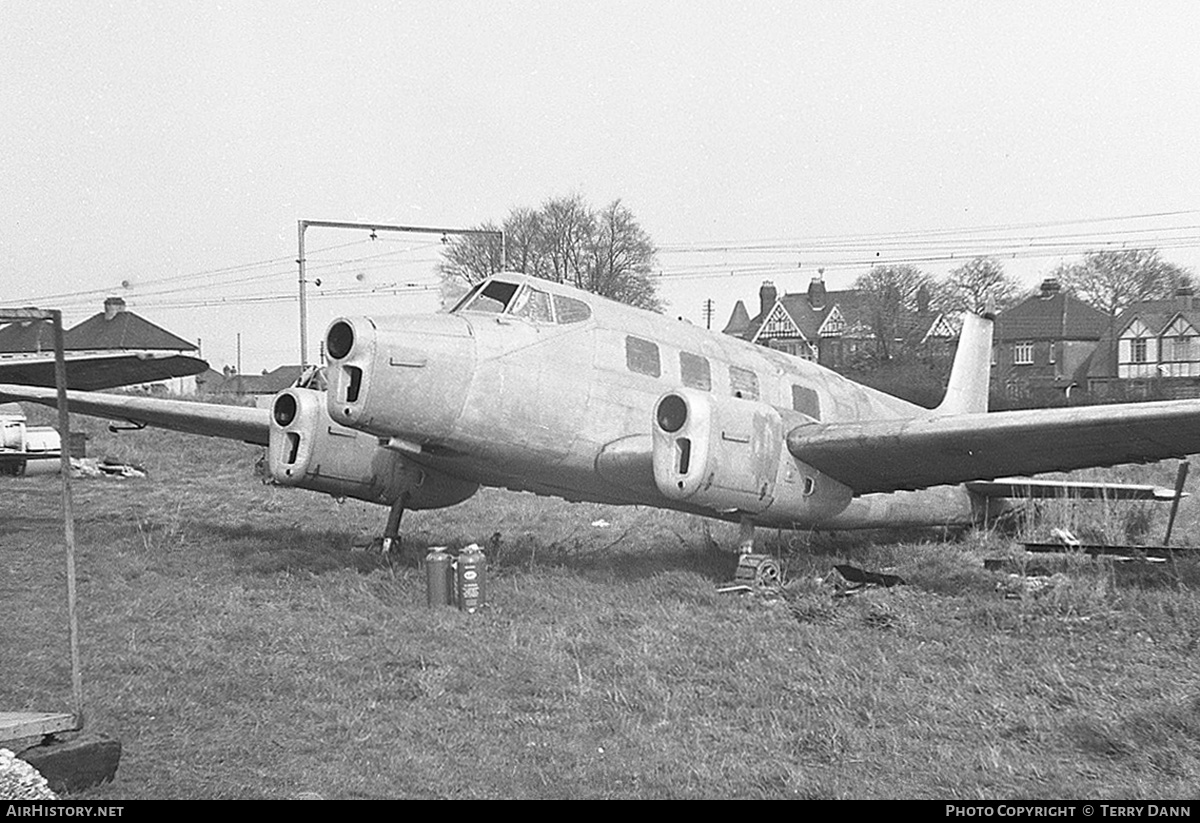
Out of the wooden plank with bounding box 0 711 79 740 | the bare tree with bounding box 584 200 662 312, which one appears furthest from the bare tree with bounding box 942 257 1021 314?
the wooden plank with bounding box 0 711 79 740

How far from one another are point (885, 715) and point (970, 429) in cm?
454

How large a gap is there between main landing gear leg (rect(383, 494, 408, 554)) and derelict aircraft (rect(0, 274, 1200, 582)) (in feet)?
0.10

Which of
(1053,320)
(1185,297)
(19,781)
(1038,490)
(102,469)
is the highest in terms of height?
(1185,297)

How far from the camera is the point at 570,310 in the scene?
10055mm

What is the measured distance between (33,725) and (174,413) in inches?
374

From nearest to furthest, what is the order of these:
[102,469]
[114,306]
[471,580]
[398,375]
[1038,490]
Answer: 1. [471,580]
2. [398,375]
3. [1038,490]
4. [102,469]
5. [114,306]

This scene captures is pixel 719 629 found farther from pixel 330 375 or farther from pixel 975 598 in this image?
pixel 330 375

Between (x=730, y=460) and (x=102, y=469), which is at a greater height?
(x=730, y=460)

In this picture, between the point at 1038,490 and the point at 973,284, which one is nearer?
the point at 1038,490

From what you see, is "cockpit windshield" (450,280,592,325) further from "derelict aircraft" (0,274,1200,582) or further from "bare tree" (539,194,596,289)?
"bare tree" (539,194,596,289)

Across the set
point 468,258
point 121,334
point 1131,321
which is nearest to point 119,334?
point 121,334

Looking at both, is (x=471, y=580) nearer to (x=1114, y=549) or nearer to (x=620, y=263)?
(x=1114, y=549)

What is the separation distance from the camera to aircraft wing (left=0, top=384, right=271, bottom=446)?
41.4 feet

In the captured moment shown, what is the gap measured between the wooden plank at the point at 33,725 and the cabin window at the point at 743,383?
8.06m
